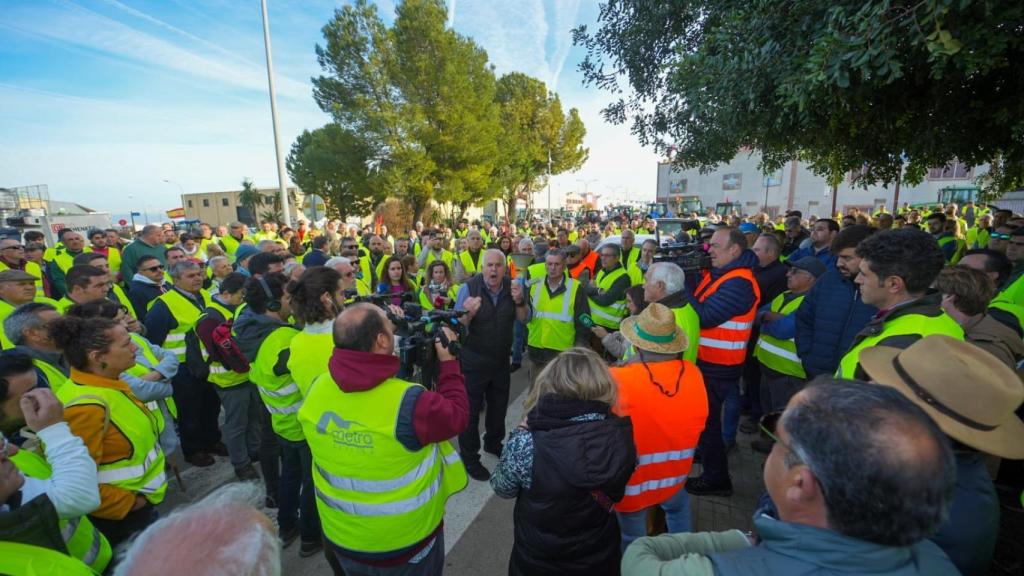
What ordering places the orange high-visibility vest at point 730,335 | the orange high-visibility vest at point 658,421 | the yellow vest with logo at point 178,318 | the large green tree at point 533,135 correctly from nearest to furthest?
the orange high-visibility vest at point 658,421 < the orange high-visibility vest at point 730,335 < the yellow vest with logo at point 178,318 < the large green tree at point 533,135

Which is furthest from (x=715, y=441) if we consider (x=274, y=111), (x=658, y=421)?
(x=274, y=111)

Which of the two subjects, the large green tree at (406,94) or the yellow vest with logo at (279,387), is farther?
the large green tree at (406,94)

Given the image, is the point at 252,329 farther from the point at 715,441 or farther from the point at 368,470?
the point at 715,441

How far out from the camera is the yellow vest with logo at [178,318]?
13.4ft

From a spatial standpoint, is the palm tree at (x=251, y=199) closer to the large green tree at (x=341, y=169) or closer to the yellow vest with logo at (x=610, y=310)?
the large green tree at (x=341, y=169)

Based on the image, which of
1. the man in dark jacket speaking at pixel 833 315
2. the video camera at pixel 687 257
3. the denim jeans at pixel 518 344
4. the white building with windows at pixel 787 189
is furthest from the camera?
the white building with windows at pixel 787 189

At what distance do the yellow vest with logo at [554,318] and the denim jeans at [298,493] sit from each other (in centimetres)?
241

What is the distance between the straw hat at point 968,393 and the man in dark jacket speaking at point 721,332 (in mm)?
2077

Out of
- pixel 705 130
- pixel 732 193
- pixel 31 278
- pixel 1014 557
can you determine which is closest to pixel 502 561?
pixel 1014 557

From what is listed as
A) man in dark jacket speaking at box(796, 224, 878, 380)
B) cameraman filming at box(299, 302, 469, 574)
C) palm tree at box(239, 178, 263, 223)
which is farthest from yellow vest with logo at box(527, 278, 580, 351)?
palm tree at box(239, 178, 263, 223)

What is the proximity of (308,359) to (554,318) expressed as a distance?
246 cm

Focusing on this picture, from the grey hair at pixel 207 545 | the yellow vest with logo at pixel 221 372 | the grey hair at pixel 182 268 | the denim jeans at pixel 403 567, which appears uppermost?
the grey hair at pixel 182 268

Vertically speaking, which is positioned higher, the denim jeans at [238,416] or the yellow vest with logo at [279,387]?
the yellow vest with logo at [279,387]

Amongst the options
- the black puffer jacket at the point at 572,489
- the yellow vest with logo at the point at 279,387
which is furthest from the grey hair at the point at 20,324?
the black puffer jacket at the point at 572,489
